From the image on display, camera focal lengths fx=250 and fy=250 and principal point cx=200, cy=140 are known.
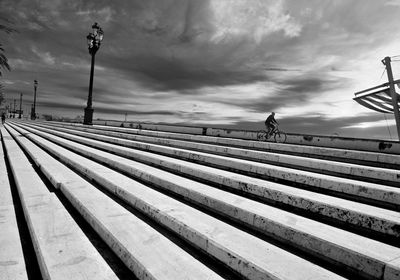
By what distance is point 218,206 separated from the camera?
2719 mm

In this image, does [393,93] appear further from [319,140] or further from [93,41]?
[93,41]

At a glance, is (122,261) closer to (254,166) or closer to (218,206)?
(218,206)

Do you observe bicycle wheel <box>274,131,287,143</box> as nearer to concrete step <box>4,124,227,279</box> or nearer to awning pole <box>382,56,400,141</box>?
awning pole <box>382,56,400,141</box>

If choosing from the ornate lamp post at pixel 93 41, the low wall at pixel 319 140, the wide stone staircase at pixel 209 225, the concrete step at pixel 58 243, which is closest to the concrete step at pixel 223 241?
the wide stone staircase at pixel 209 225

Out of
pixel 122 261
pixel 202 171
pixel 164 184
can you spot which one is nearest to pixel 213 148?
pixel 202 171

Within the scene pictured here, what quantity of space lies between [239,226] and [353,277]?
3.22 ft

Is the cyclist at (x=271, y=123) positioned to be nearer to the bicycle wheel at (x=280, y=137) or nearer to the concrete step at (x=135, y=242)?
the bicycle wheel at (x=280, y=137)

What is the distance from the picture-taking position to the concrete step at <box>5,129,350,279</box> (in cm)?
163

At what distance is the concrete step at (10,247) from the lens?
5.87ft

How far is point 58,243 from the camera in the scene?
6.89 ft

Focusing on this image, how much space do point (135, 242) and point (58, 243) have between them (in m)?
0.66

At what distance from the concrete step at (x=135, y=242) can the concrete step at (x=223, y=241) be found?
4 cm

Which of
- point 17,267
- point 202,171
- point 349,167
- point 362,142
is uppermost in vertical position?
point 362,142

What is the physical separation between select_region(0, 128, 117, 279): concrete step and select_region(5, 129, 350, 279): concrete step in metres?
0.33
